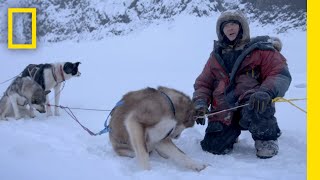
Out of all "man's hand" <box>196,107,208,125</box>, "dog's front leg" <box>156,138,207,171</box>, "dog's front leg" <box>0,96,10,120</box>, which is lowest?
"dog's front leg" <box>156,138,207,171</box>

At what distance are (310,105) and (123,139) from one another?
1.44 metres

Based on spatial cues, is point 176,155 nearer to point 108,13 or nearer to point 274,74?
point 274,74

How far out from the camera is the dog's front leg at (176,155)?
7.64 ft

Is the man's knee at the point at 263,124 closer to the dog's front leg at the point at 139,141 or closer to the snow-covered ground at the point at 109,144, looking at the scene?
the snow-covered ground at the point at 109,144

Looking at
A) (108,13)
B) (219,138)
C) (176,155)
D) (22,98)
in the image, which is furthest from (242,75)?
(108,13)

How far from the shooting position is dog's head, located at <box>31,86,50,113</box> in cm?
495

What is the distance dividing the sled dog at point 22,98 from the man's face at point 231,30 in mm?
3110

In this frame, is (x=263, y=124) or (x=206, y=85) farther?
(x=206, y=85)

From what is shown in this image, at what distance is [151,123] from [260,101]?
2.40 ft

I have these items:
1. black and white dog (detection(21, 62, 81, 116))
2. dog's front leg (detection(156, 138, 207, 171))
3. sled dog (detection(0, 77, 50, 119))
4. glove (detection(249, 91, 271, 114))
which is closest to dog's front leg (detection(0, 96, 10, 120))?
sled dog (detection(0, 77, 50, 119))

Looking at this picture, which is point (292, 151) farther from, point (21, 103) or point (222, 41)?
point (21, 103)

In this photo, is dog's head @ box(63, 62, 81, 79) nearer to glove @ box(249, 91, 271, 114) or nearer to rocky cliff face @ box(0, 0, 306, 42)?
glove @ box(249, 91, 271, 114)

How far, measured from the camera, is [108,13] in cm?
1642

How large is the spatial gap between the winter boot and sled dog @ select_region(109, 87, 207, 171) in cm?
50
